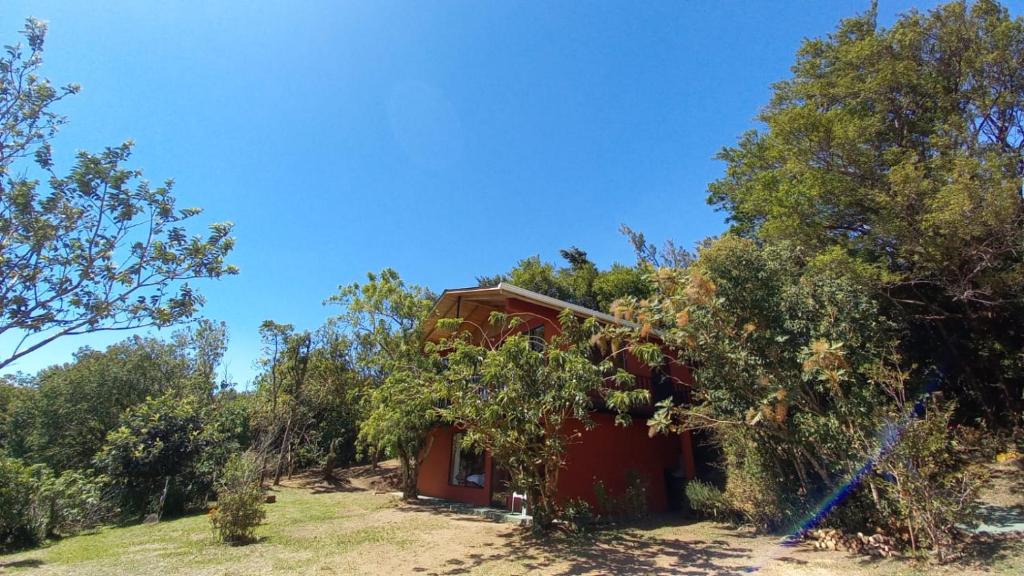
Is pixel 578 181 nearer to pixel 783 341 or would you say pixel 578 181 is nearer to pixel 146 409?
pixel 783 341

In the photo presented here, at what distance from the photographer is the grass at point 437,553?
22.8 feet

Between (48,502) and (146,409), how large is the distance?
4292mm

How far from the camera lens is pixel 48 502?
10.9 m

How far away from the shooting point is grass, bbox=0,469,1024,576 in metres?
6.95

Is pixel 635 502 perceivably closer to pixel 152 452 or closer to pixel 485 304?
pixel 485 304

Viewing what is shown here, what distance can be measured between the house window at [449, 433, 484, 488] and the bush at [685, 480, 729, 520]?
6263mm

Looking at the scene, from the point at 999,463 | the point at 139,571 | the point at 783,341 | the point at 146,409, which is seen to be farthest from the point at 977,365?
the point at 146,409

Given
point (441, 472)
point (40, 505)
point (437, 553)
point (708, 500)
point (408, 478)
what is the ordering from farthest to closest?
point (441, 472) → point (408, 478) → point (708, 500) → point (40, 505) → point (437, 553)

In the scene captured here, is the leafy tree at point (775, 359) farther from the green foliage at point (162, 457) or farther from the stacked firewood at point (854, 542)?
the green foliage at point (162, 457)

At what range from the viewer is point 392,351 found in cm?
1633

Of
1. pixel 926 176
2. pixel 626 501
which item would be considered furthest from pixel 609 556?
pixel 926 176

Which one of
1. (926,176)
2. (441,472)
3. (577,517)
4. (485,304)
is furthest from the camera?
(441,472)

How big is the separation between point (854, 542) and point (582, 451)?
19.6 ft

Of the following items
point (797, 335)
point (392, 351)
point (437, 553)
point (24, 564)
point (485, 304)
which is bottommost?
point (24, 564)
